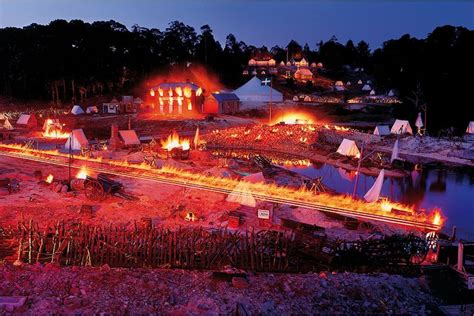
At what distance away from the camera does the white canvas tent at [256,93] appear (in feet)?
221

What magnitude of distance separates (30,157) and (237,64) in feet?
220

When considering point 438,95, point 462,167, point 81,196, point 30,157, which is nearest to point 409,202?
point 462,167

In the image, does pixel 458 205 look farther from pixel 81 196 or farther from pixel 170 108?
pixel 170 108

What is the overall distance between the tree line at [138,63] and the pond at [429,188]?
67.3 feet

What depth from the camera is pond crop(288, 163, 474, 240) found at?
22.9 metres

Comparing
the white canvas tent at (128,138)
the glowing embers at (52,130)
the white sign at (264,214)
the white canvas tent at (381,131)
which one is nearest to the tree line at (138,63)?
the white canvas tent at (381,131)

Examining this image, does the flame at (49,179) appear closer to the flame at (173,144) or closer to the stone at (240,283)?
the flame at (173,144)

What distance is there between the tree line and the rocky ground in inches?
1712

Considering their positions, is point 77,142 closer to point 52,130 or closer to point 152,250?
point 52,130

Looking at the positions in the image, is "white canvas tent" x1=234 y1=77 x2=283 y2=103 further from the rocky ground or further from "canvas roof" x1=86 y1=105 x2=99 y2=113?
the rocky ground

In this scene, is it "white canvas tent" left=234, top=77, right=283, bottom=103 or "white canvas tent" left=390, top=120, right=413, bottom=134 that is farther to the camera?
"white canvas tent" left=234, top=77, right=283, bottom=103

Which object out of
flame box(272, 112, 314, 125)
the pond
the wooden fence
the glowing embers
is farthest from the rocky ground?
flame box(272, 112, 314, 125)

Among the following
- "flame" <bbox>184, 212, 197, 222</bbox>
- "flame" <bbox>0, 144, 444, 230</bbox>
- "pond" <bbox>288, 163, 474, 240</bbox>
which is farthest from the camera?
"pond" <bbox>288, 163, 474, 240</bbox>

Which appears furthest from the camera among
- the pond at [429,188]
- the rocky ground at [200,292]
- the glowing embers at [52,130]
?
the glowing embers at [52,130]
